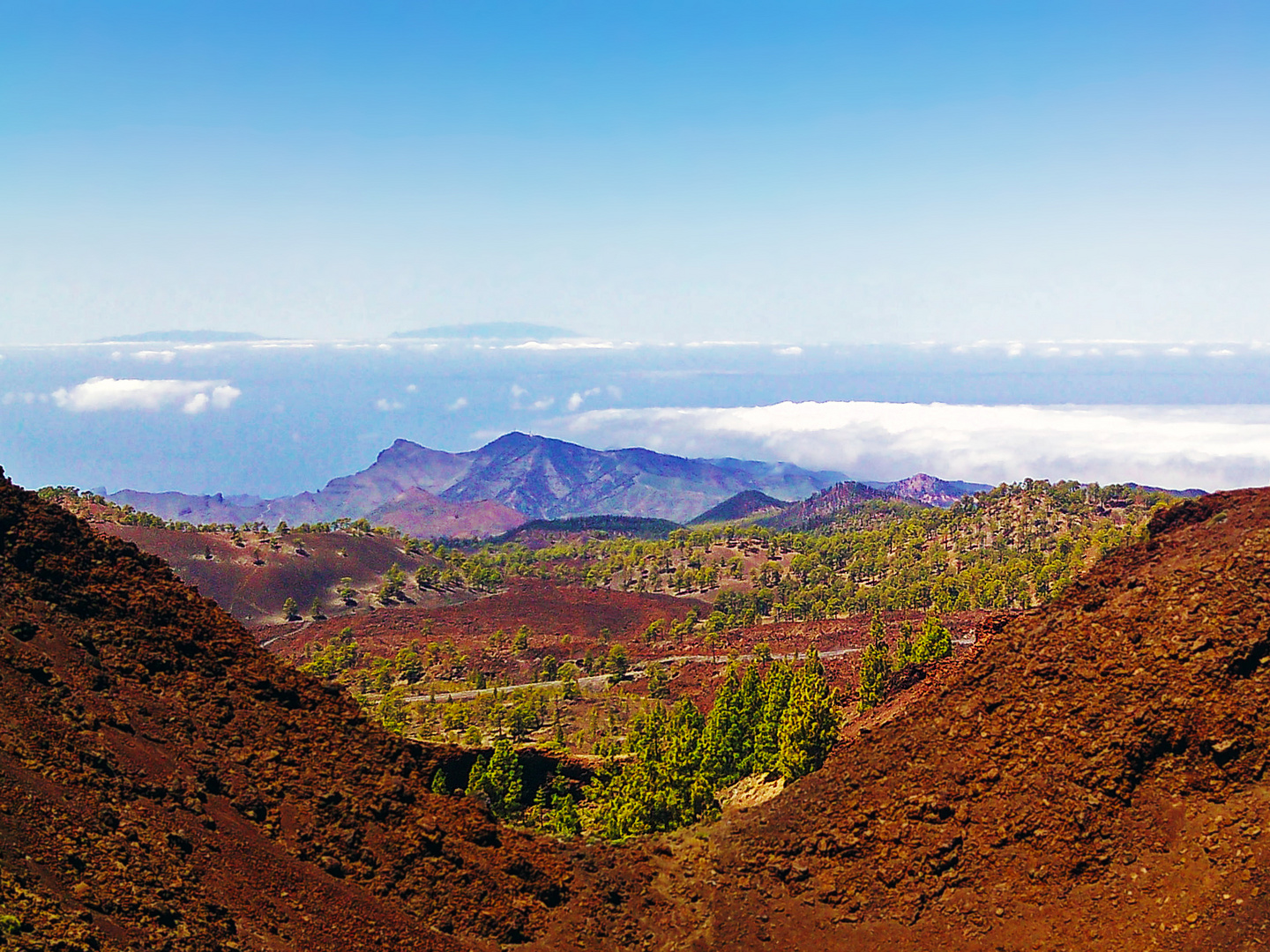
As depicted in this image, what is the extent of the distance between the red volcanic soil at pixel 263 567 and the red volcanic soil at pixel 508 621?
943cm

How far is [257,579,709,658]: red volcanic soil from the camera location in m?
123

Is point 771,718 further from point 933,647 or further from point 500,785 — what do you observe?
point 933,647

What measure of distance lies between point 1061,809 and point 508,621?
112 m

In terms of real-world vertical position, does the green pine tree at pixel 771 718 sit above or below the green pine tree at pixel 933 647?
below

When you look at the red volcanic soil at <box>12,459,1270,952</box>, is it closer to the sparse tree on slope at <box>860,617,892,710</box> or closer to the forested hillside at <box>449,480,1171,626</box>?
the sparse tree on slope at <box>860,617,892,710</box>

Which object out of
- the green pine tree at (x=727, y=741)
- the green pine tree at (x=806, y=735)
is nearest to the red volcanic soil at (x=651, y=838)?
the green pine tree at (x=806, y=735)

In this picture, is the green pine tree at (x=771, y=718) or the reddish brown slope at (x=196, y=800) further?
the green pine tree at (x=771, y=718)

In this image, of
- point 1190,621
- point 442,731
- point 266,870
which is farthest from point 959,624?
point 266,870

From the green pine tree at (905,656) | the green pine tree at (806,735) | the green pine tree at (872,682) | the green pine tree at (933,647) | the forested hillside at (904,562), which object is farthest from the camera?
the forested hillside at (904,562)

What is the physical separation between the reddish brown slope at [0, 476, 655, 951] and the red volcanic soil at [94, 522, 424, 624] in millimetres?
107149

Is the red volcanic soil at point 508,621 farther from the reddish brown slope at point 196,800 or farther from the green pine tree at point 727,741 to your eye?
the reddish brown slope at point 196,800

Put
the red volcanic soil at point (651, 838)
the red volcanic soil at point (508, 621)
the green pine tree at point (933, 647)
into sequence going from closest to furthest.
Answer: the red volcanic soil at point (651, 838), the green pine tree at point (933, 647), the red volcanic soil at point (508, 621)

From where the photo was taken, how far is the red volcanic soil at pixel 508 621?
12269 cm

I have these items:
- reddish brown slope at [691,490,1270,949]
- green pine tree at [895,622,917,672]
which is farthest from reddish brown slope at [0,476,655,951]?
green pine tree at [895,622,917,672]
